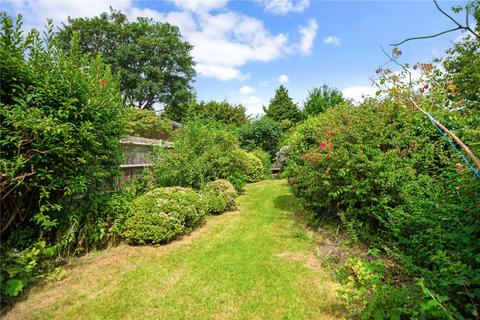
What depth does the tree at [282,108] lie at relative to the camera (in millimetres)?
25125

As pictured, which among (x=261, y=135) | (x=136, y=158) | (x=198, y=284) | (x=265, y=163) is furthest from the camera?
(x=261, y=135)

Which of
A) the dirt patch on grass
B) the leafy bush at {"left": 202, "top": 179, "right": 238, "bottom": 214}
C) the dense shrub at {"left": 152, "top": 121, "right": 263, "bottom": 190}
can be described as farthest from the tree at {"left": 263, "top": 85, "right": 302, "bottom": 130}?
the dirt patch on grass

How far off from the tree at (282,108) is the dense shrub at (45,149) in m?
22.2

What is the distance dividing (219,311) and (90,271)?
2156 millimetres

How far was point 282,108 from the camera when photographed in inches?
997

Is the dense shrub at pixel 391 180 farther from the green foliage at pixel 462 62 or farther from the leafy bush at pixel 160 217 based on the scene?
the green foliage at pixel 462 62

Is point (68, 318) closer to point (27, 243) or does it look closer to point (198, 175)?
point (27, 243)

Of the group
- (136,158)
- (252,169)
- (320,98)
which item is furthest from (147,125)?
(320,98)

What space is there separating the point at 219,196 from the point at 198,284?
3.80 metres

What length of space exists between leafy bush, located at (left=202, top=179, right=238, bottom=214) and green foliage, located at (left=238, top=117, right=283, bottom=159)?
9464 mm

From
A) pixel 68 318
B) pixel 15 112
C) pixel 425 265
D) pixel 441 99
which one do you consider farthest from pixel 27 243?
pixel 441 99

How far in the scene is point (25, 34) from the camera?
3021 mm

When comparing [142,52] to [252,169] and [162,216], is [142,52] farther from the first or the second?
[162,216]

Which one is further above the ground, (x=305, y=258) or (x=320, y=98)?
(x=320, y=98)
